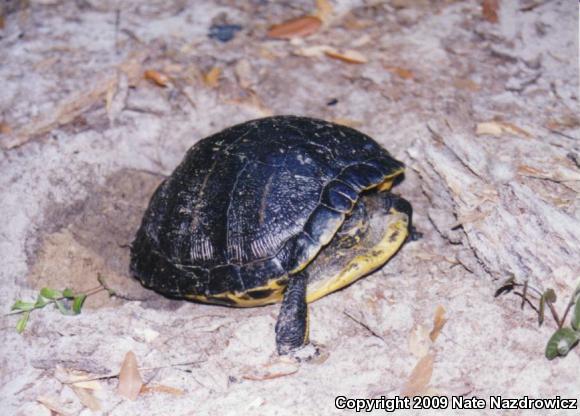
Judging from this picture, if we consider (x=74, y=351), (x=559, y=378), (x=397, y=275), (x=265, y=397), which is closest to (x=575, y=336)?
(x=559, y=378)

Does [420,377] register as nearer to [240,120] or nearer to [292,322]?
[292,322]

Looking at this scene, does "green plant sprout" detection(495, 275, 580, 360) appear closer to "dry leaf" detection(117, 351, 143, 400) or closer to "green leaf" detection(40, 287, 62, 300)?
"dry leaf" detection(117, 351, 143, 400)

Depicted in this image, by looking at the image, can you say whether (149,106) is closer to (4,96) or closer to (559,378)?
(4,96)

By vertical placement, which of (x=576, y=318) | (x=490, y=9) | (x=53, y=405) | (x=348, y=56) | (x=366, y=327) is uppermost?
(x=490, y=9)

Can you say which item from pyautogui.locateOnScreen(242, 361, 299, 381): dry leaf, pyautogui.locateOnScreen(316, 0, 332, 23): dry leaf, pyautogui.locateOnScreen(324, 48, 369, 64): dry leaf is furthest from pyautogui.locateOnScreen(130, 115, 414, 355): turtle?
pyautogui.locateOnScreen(316, 0, 332, 23): dry leaf

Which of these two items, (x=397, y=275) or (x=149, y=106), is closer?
(x=397, y=275)

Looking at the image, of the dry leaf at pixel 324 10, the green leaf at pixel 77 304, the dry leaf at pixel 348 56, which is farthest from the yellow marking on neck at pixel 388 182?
the dry leaf at pixel 324 10

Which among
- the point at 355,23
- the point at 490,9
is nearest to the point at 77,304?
the point at 355,23
